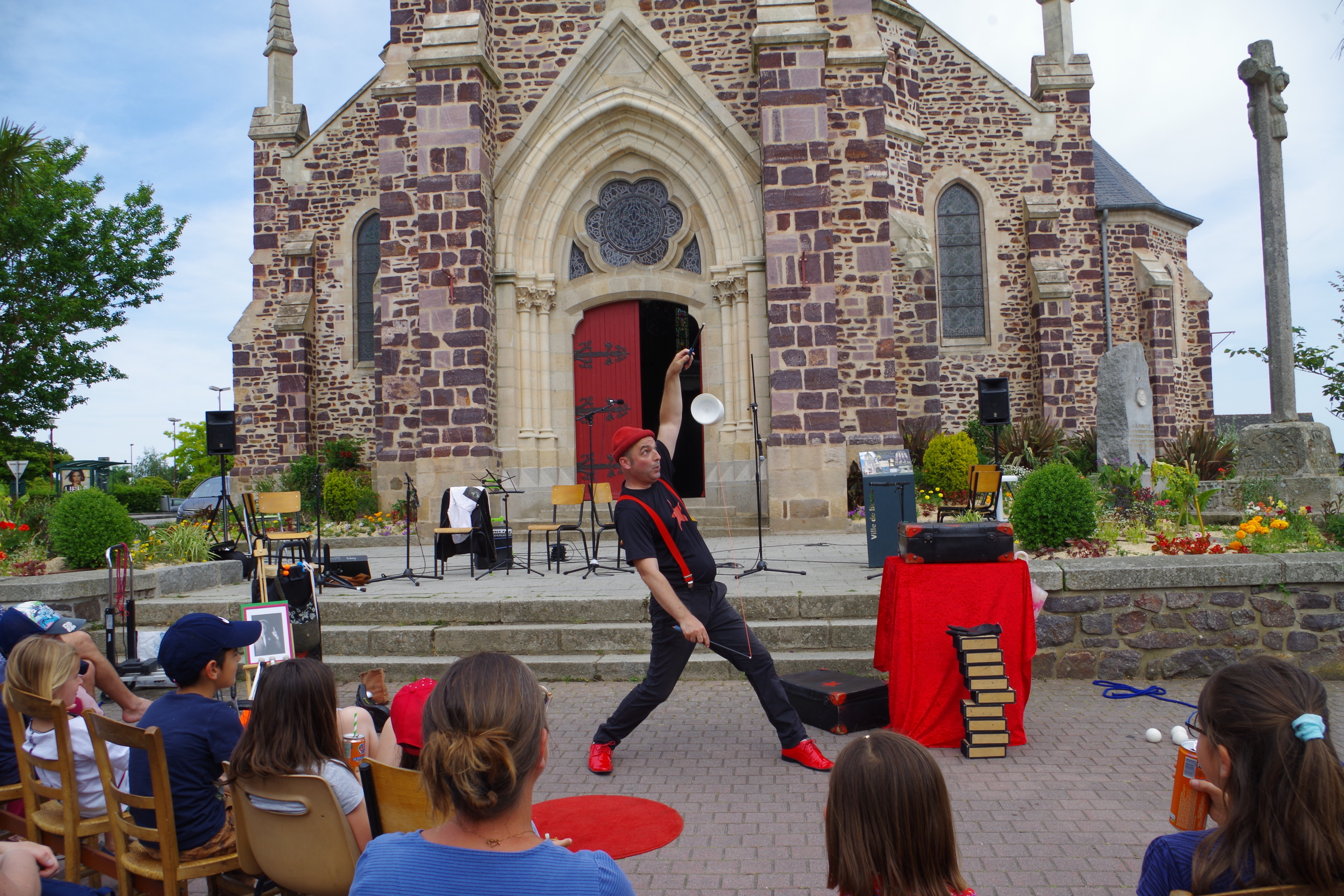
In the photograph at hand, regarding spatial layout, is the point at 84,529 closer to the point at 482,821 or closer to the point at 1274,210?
the point at 482,821

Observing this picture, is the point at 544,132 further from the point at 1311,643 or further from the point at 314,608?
the point at 1311,643

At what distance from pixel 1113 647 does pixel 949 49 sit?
13741 mm

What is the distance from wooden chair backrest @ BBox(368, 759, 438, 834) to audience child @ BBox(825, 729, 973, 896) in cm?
122

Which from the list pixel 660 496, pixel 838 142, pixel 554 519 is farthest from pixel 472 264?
pixel 660 496

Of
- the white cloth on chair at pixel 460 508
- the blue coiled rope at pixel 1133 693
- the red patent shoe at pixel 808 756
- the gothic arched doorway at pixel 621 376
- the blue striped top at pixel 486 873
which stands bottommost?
the blue coiled rope at pixel 1133 693

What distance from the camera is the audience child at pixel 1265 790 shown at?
1.59 metres

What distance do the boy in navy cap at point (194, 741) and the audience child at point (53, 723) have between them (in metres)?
0.28

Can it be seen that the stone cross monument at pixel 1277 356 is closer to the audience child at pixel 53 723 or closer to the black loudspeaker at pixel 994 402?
the black loudspeaker at pixel 994 402

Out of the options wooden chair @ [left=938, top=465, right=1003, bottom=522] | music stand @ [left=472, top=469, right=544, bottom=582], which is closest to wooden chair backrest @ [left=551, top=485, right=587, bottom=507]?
music stand @ [left=472, top=469, right=544, bottom=582]

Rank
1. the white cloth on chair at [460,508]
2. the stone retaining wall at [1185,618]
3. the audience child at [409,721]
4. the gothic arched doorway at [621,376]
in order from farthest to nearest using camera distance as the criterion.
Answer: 1. the gothic arched doorway at [621,376]
2. the white cloth on chair at [460,508]
3. the stone retaining wall at [1185,618]
4. the audience child at [409,721]

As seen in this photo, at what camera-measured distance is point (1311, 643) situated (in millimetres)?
5863

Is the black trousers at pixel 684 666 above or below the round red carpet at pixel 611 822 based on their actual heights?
above

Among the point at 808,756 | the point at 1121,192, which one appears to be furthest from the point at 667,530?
the point at 1121,192

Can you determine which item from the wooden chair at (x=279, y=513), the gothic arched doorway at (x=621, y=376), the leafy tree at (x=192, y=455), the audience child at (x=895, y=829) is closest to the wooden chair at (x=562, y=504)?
the wooden chair at (x=279, y=513)
